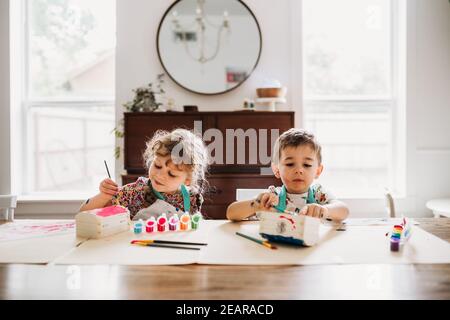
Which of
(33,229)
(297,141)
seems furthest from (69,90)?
(297,141)

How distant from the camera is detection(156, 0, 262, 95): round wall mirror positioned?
331 cm

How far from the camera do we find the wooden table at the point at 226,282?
71 centimetres

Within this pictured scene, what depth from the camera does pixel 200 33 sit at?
3.33 m

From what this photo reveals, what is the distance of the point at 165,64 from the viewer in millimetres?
3342

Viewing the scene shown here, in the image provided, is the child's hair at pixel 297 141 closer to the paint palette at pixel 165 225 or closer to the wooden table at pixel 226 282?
the paint palette at pixel 165 225

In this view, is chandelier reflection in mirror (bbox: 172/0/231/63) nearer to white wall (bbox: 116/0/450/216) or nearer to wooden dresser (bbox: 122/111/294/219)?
white wall (bbox: 116/0/450/216)

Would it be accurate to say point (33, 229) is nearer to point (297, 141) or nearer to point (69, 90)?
point (297, 141)

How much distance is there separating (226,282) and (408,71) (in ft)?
10.2

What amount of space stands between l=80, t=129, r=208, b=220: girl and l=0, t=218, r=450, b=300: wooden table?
2.12 feet

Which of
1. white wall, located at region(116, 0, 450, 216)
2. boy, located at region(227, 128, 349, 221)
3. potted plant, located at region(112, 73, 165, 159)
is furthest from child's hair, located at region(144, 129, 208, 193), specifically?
white wall, located at region(116, 0, 450, 216)

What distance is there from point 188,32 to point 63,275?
2.87 meters

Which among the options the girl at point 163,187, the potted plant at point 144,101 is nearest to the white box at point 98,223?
the girl at point 163,187
